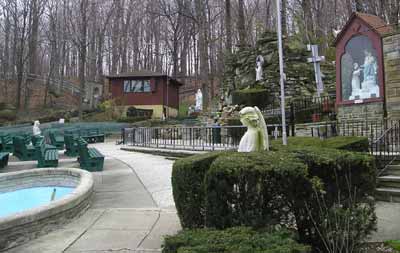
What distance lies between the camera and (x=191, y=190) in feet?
15.6

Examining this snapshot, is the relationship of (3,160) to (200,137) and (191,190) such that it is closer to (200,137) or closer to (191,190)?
(200,137)

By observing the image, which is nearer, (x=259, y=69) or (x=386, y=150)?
(x=386, y=150)

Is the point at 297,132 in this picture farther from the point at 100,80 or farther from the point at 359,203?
the point at 100,80

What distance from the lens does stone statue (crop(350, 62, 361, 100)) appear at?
13984mm

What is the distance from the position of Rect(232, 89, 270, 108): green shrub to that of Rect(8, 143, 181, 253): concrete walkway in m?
11.1

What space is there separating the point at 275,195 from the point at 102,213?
12.8ft

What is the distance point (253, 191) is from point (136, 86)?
Result: 132 feet

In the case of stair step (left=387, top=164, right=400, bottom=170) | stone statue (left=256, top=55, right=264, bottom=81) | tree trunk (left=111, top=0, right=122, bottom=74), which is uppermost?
tree trunk (left=111, top=0, right=122, bottom=74)

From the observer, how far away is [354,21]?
14094 mm

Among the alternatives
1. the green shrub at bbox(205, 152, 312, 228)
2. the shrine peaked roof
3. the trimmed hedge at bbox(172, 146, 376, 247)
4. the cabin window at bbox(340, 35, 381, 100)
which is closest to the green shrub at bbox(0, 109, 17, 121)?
Answer: the cabin window at bbox(340, 35, 381, 100)

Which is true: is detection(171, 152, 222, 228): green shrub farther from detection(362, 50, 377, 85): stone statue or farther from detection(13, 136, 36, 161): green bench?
detection(13, 136, 36, 161): green bench

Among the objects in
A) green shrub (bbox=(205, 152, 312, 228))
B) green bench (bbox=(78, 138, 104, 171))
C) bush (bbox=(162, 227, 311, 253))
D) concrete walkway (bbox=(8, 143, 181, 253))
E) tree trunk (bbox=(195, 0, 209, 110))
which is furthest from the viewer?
tree trunk (bbox=(195, 0, 209, 110))

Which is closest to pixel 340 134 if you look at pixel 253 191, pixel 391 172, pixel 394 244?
pixel 391 172

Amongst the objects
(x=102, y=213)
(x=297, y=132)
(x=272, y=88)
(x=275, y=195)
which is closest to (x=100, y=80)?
(x=272, y=88)
